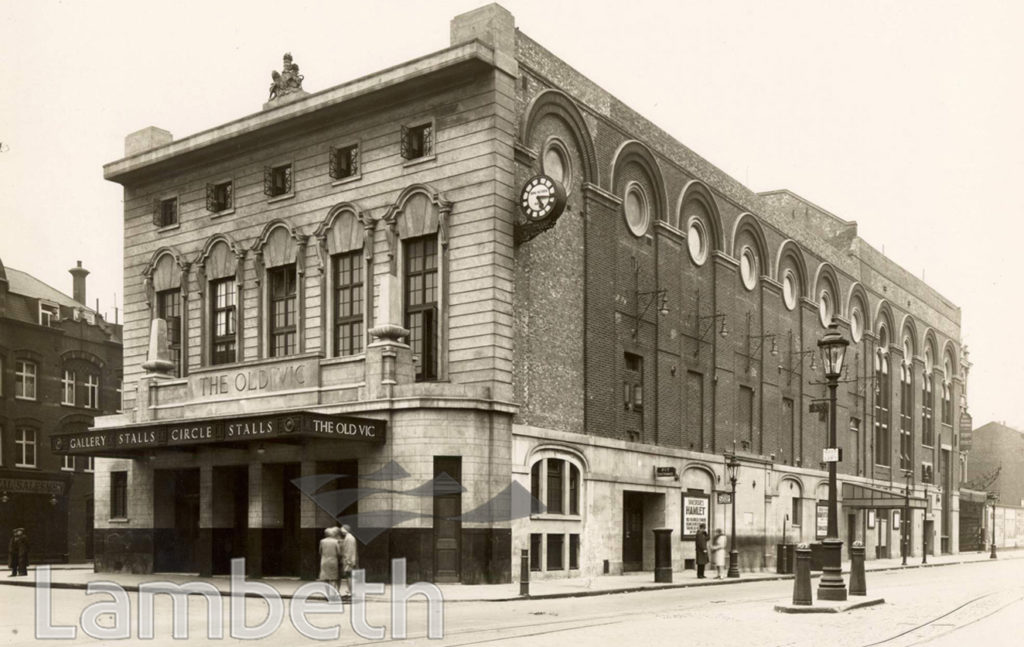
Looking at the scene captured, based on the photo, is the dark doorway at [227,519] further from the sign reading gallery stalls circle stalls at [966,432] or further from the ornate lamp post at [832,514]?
the sign reading gallery stalls circle stalls at [966,432]

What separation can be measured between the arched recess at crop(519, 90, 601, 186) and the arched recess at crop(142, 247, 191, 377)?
12.4m

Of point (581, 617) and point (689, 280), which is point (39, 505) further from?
point (581, 617)

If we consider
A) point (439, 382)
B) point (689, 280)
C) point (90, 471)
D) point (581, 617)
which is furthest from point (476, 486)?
point (90, 471)

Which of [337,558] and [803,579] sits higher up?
[337,558]

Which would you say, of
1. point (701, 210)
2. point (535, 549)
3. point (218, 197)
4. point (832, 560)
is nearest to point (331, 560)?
point (535, 549)

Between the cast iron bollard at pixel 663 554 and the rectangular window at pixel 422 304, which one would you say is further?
the cast iron bollard at pixel 663 554

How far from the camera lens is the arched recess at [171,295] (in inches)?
1401

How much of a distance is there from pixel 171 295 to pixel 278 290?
5.06 m

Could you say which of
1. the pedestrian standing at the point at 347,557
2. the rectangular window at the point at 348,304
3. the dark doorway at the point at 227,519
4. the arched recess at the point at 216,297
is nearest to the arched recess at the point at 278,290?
the arched recess at the point at 216,297

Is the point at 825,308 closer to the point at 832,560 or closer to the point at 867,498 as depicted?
the point at 867,498

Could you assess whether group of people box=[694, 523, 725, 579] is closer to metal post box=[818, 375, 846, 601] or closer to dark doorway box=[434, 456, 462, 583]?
dark doorway box=[434, 456, 462, 583]

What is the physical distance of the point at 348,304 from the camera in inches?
1246

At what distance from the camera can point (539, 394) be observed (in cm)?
3047

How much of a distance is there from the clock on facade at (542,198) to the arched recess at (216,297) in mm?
10017
